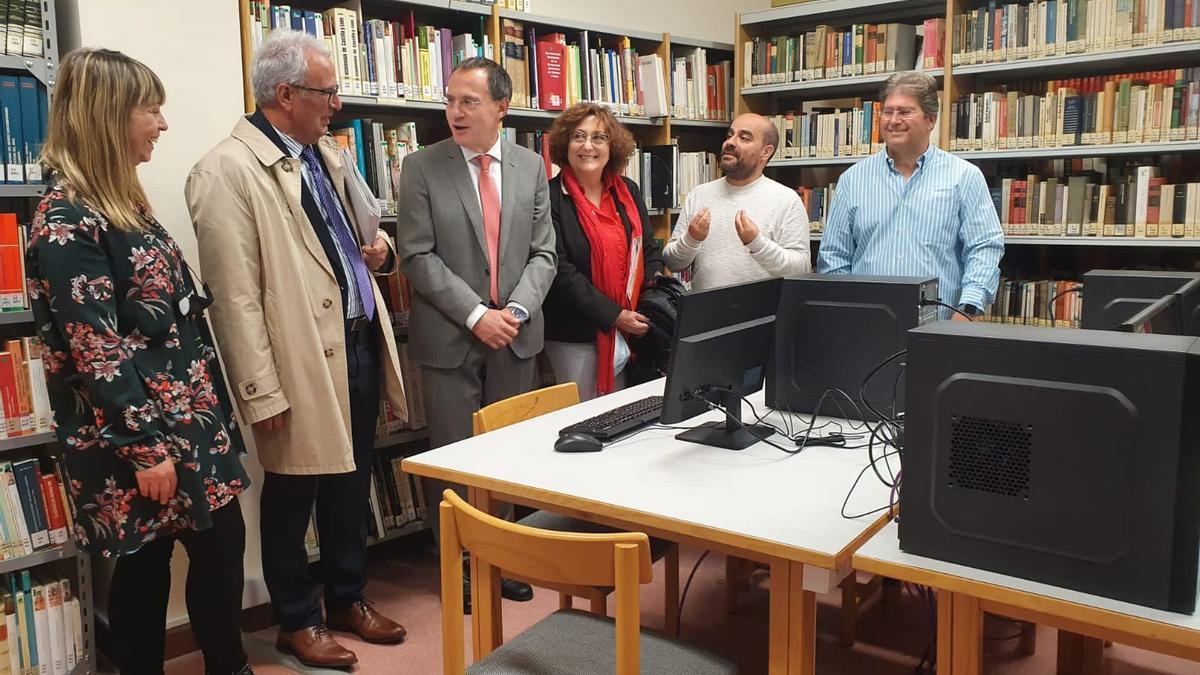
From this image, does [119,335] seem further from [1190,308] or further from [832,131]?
[832,131]

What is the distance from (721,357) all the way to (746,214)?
1.27 m

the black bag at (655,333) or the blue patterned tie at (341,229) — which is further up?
the blue patterned tie at (341,229)

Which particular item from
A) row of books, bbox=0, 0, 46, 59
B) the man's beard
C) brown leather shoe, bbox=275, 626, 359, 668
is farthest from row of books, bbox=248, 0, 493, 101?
brown leather shoe, bbox=275, 626, 359, 668

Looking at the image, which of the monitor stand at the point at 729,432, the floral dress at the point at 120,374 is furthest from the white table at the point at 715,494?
the floral dress at the point at 120,374

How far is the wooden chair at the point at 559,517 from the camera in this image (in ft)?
7.56

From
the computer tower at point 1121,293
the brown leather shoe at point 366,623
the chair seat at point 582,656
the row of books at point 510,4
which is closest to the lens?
the chair seat at point 582,656

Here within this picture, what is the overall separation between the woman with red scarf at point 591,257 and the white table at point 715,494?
3.09 feet

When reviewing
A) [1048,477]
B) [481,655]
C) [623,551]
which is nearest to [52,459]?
[481,655]

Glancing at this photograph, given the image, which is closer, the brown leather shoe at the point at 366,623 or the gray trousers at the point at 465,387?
the brown leather shoe at the point at 366,623

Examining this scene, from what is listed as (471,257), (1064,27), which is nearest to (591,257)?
(471,257)

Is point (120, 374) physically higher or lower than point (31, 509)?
higher

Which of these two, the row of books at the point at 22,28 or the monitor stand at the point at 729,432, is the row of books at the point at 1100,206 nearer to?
the monitor stand at the point at 729,432

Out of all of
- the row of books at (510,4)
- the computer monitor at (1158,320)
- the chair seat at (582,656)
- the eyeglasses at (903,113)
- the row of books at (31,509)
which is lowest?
the chair seat at (582,656)

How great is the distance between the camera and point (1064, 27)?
3645mm
